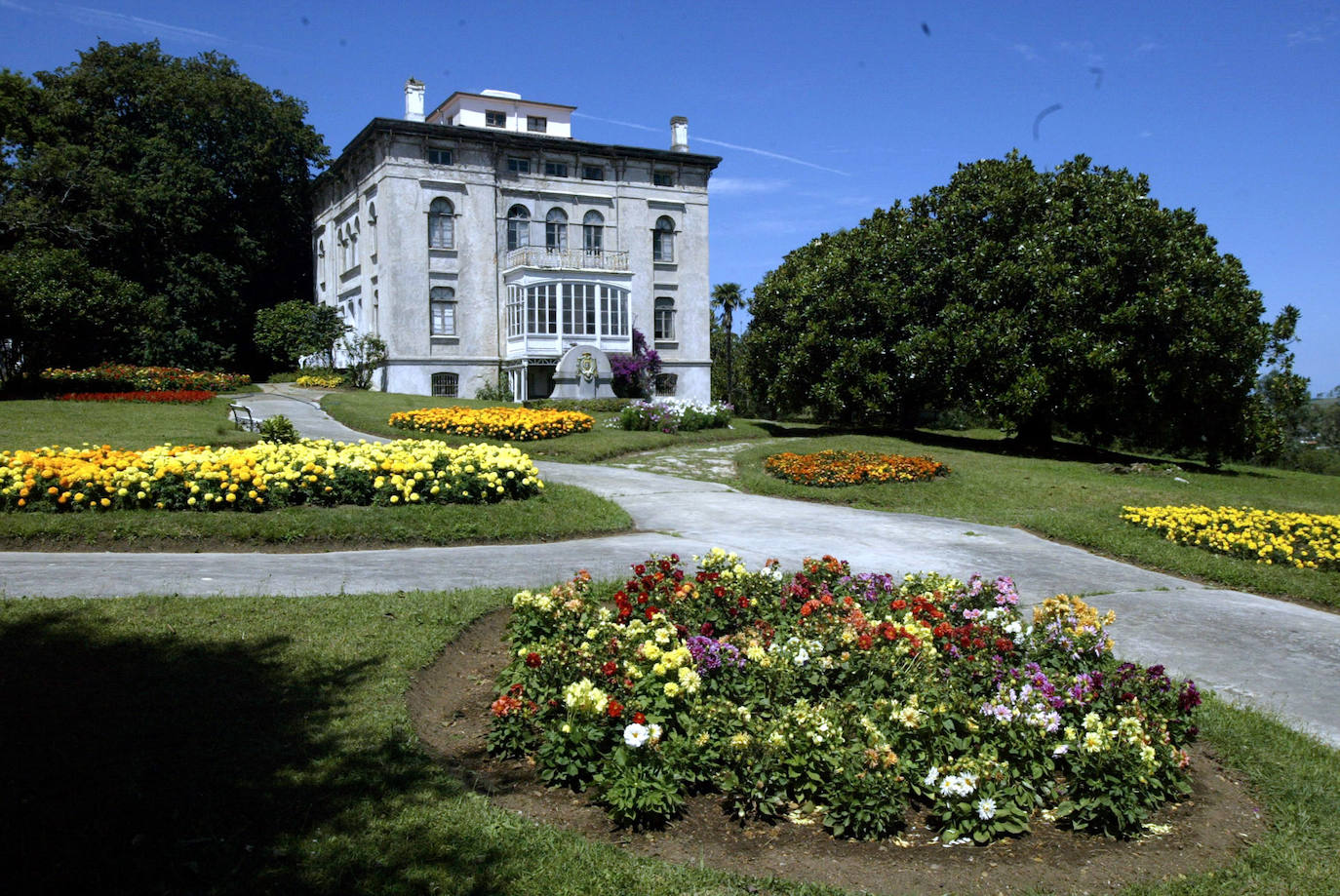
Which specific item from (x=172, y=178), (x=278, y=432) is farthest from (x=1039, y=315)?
(x=172, y=178)

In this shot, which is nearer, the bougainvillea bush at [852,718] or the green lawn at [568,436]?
the bougainvillea bush at [852,718]

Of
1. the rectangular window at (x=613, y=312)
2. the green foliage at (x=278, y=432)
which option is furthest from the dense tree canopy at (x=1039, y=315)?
the green foliage at (x=278, y=432)

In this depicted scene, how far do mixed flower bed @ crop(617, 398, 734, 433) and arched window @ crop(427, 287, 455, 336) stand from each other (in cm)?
1491

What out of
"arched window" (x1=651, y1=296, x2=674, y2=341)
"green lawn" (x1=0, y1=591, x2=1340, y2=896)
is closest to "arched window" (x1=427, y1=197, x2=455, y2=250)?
"arched window" (x1=651, y1=296, x2=674, y2=341)

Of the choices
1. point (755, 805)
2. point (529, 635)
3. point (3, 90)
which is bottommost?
point (755, 805)

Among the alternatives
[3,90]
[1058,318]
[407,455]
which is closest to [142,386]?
[3,90]

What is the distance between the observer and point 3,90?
31703mm

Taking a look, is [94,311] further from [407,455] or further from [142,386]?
[407,455]

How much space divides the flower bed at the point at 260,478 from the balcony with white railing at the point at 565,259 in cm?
2681

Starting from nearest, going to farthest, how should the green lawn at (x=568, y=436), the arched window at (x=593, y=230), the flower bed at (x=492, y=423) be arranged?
the green lawn at (x=568, y=436) < the flower bed at (x=492, y=423) < the arched window at (x=593, y=230)

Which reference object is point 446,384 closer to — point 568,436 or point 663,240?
point 663,240

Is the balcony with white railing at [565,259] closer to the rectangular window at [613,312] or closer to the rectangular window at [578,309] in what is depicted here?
the rectangular window at [578,309]

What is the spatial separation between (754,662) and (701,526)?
6343 mm

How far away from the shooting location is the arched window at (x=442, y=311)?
3712cm
